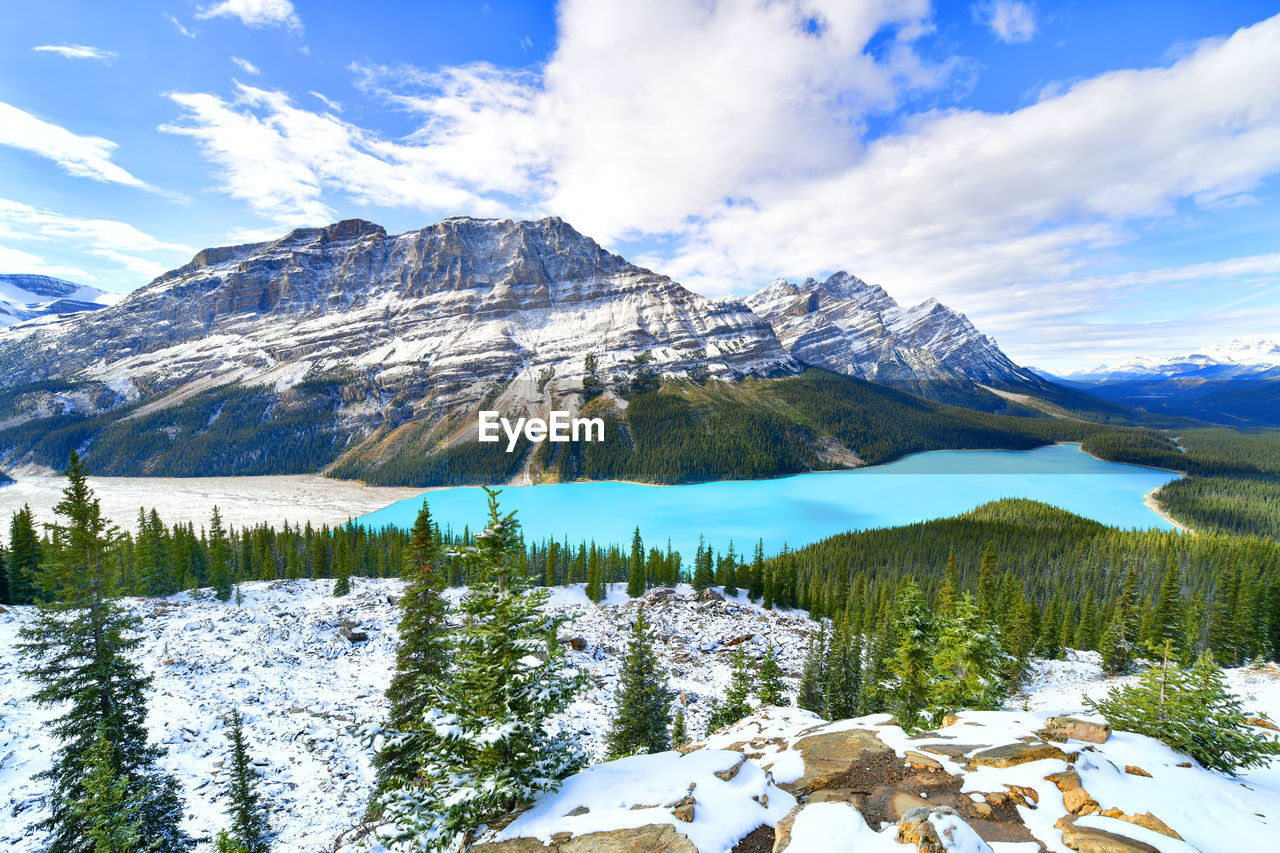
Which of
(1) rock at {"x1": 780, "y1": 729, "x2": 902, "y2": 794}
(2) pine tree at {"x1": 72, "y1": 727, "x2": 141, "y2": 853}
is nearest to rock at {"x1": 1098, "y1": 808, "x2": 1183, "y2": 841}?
(1) rock at {"x1": 780, "y1": 729, "x2": 902, "y2": 794}

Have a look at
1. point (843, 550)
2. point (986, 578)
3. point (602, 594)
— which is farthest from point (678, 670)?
point (843, 550)

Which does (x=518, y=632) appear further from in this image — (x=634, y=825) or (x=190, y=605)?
(x=190, y=605)

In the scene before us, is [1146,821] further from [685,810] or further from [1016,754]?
[685,810]

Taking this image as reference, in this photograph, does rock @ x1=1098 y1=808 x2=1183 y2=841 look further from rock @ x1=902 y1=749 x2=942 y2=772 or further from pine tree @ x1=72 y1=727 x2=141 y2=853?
pine tree @ x1=72 y1=727 x2=141 y2=853

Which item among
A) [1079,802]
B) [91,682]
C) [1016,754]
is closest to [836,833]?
[1079,802]

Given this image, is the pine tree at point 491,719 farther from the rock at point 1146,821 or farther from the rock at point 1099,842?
the rock at point 1146,821

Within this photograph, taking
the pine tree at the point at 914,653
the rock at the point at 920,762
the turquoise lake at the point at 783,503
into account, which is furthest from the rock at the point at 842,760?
the turquoise lake at the point at 783,503
